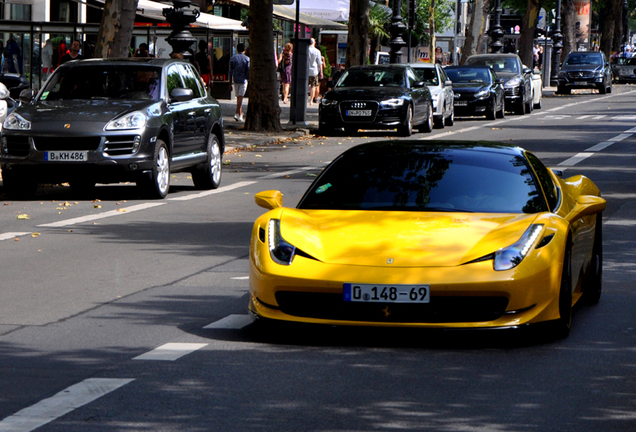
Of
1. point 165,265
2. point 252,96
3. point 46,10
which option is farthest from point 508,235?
point 46,10

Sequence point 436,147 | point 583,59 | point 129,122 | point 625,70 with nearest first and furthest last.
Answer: point 436,147, point 129,122, point 583,59, point 625,70

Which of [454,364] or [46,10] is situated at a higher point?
[46,10]

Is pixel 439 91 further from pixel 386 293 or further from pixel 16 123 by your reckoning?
pixel 386 293

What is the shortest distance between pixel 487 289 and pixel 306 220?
125 centimetres

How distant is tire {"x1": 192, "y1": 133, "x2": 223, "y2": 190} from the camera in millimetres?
17094

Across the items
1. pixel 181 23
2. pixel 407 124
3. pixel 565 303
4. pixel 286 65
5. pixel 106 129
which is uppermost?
pixel 181 23

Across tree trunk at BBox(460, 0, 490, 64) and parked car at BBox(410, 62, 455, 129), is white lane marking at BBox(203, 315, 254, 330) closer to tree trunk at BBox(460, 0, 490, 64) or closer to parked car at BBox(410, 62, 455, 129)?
parked car at BBox(410, 62, 455, 129)

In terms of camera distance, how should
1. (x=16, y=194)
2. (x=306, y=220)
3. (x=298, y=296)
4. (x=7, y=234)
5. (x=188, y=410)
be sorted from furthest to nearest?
(x=16, y=194)
(x=7, y=234)
(x=306, y=220)
(x=298, y=296)
(x=188, y=410)

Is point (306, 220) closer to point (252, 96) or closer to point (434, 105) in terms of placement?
point (252, 96)

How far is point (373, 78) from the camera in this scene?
1148 inches

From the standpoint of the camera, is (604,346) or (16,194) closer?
(604,346)

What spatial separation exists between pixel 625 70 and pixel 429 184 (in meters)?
77.4

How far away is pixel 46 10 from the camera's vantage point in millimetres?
41000

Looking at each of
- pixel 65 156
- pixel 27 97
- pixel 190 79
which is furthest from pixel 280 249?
pixel 190 79
